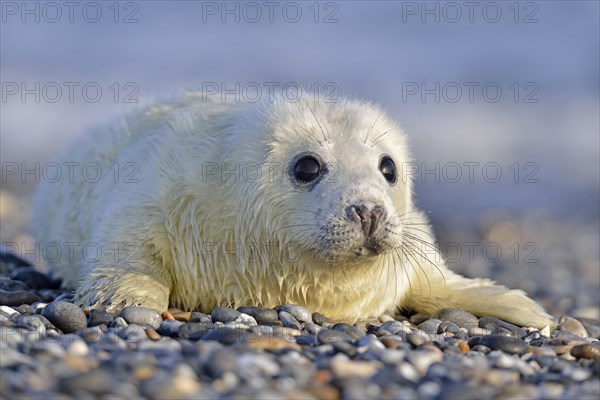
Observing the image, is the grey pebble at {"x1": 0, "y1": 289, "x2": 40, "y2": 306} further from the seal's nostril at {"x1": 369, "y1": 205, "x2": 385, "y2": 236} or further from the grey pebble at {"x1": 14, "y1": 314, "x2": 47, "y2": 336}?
the seal's nostril at {"x1": 369, "y1": 205, "x2": 385, "y2": 236}

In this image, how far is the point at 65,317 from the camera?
4.47 metres

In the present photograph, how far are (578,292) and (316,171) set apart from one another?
431 cm

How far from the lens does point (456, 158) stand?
831 inches

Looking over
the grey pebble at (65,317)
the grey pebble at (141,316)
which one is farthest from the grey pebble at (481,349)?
the grey pebble at (65,317)

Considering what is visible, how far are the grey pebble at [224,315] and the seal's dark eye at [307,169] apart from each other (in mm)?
820

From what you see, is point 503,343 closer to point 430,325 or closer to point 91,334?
point 430,325

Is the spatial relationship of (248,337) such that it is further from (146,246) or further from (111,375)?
(146,246)

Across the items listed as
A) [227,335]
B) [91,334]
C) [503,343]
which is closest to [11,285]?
[91,334]

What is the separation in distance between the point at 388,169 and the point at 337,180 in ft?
1.66

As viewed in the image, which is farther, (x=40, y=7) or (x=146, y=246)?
(x=40, y=7)

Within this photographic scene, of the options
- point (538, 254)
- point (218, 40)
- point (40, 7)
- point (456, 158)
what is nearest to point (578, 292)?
point (538, 254)

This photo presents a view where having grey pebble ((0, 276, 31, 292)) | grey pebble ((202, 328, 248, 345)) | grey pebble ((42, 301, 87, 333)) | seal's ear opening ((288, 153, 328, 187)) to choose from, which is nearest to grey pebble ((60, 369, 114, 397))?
grey pebble ((202, 328, 248, 345))

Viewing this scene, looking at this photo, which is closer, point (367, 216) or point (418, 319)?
point (367, 216)

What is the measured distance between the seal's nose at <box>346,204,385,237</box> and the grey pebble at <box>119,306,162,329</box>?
1.14 m
